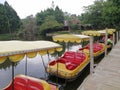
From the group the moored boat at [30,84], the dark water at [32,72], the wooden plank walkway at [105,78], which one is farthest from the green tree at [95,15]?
the moored boat at [30,84]

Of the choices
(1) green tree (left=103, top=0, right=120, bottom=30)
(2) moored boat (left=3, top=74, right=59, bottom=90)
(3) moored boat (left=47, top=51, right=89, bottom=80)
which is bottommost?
(3) moored boat (left=47, top=51, right=89, bottom=80)

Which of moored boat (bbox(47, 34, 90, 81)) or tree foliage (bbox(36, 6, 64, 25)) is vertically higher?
tree foliage (bbox(36, 6, 64, 25))

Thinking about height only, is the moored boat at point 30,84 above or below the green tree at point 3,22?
below

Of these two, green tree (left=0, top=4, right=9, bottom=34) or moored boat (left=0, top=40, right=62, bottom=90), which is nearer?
moored boat (left=0, top=40, right=62, bottom=90)

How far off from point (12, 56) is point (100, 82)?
12.3ft

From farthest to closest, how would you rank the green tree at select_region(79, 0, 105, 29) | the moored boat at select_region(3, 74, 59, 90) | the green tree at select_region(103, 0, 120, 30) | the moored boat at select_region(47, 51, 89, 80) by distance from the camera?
the green tree at select_region(79, 0, 105, 29)
the green tree at select_region(103, 0, 120, 30)
the moored boat at select_region(47, 51, 89, 80)
the moored boat at select_region(3, 74, 59, 90)

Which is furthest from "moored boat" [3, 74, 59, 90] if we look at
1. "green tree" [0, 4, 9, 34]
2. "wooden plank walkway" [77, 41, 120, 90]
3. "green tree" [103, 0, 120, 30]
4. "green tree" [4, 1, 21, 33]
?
"green tree" [4, 1, 21, 33]

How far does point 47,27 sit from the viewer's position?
140 ft

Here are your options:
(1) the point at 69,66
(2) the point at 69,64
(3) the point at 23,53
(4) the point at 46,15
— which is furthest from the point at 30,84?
(4) the point at 46,15

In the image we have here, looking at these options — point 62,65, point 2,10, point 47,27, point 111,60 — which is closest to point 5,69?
point 62,65

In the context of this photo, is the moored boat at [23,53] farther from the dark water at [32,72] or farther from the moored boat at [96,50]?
the moored boat at [96,50]

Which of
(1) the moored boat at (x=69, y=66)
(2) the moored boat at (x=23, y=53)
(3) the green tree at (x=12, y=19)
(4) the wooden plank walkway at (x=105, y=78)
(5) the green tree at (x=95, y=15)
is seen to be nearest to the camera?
(2) the moored boat at (x=23, y=53)

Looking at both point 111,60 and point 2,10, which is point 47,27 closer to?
point 2,10

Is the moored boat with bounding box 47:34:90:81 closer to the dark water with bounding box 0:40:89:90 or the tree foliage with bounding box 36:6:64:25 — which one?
the dark water with bounding box 0:40:89:90
